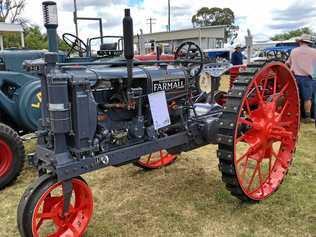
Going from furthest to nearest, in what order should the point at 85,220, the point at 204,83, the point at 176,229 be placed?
1. the point at 204,83
2. the point at 176,229
3. the point at 85,220

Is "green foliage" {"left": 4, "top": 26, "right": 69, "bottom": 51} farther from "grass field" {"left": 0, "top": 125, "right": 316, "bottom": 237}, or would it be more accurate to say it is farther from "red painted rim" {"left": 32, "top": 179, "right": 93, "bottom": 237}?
"red painted rim" {"left": 32, "top": 179, "right": 93, "bottom": 237}

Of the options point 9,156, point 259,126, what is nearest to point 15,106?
point 9,156

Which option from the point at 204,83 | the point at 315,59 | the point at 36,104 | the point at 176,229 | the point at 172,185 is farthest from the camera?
the point at 315,59

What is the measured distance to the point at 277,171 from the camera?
3.70 m

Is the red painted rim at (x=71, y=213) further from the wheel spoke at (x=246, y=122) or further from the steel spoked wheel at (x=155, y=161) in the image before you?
the steel spoked wheel at (x=155, y=161)

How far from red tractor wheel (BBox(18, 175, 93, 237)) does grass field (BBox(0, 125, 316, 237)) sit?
0.24 m

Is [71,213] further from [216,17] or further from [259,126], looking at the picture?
[216,17]

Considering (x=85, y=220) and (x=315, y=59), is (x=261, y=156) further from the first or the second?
(x=315, y=59)

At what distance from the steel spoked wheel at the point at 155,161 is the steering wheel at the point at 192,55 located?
108cm

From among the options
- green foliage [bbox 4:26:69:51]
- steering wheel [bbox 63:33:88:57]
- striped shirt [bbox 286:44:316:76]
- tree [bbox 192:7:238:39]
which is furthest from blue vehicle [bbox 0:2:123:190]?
tree [bbox 192:7:238:39]

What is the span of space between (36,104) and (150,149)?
6.61ft

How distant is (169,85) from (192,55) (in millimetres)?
685

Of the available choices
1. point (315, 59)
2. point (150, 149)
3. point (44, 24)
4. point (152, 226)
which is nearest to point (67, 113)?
point (44, 24)

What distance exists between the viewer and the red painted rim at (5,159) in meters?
3.94
